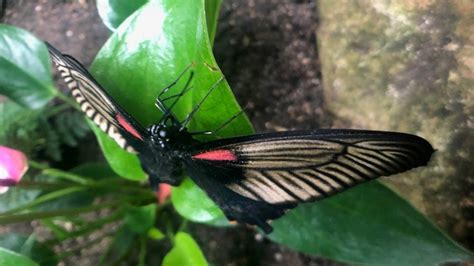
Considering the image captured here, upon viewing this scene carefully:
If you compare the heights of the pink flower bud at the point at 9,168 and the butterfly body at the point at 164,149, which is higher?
the butterfly body at the point at 164,149

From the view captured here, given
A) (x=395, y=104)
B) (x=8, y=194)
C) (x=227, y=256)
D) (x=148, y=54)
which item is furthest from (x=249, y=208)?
(x=8, y=194)

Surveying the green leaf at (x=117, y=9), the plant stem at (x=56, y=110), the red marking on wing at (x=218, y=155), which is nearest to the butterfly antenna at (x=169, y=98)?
the red marking on wing at (x=218, y=155)

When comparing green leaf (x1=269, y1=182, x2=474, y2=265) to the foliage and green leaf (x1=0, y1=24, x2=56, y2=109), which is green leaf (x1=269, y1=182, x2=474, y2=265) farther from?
green leaf (x1=0, y1=24, x2=56, y2=109)

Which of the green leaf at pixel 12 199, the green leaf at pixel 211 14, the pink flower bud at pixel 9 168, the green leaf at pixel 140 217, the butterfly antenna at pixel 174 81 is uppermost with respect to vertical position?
the green leaf at pixel 211 14

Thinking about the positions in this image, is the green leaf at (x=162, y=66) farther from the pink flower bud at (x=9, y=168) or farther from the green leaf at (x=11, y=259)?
the green leaf at (x=11, y=259)

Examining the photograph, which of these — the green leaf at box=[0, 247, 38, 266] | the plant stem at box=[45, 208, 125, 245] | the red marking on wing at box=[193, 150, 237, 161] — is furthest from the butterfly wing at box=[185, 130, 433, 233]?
the plant stem at box=[45, 208, 125, 245]

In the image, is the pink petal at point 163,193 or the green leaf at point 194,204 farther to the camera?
the pink petal at point 163,193

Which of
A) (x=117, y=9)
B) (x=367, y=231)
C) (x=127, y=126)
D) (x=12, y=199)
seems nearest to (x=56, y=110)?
(x=12, y=199)

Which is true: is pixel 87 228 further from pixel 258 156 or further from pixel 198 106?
pixel 258 156
